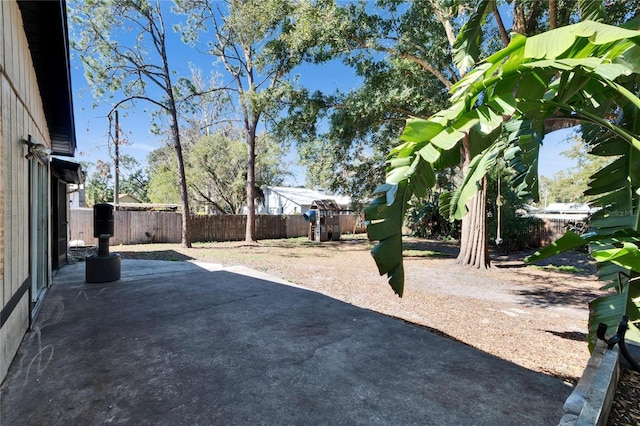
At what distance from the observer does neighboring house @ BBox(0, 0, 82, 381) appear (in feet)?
9.76

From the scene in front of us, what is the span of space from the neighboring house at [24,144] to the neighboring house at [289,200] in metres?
21.7

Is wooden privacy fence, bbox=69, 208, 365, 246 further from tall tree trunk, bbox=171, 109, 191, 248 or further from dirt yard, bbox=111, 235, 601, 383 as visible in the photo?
dirt yard, bbox=111, 235, 601, 383

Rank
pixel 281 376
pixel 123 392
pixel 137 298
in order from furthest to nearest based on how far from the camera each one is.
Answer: pixel 137 298 → pixel 281 376 → pixel 123 392

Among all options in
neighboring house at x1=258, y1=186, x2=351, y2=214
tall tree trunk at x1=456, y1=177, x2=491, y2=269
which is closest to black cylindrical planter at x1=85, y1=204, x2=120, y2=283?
tall tree trunk at x1=456, y1=177, x2=491, y2=269

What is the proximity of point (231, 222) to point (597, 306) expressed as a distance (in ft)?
55.5

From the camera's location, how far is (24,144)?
3.87m

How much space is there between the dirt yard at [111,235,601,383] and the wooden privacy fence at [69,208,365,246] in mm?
3500

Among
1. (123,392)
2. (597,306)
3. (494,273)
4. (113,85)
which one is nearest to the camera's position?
(597,306)

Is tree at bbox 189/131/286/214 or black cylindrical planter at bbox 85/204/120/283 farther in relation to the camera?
tree at bbox 189/131/286/214

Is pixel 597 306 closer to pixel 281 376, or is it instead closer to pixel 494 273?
pixel 281 376

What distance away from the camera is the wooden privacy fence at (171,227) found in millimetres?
13656

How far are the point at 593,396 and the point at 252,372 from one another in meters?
2.60

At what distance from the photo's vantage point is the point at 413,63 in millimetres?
10641

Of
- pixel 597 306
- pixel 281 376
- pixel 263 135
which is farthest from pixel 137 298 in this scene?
pixel 263 135
